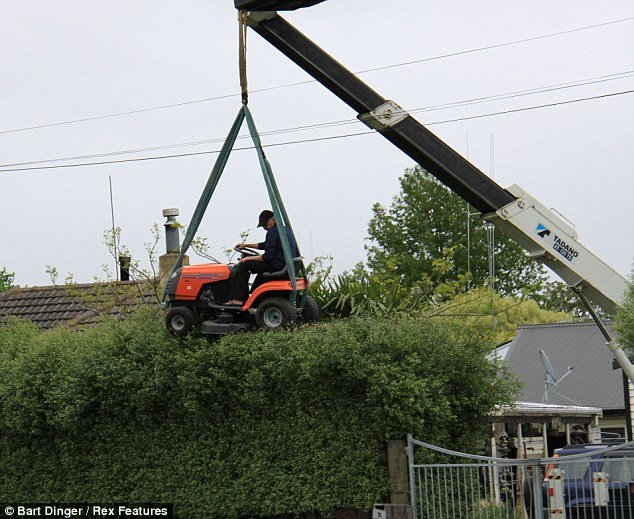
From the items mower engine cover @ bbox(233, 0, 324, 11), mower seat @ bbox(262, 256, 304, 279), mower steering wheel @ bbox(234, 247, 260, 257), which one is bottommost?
mower seat @ bbox(262, 256, 304, 279)

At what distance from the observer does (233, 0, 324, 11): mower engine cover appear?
13.9 m

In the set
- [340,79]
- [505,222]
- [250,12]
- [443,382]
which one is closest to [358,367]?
[443,382]

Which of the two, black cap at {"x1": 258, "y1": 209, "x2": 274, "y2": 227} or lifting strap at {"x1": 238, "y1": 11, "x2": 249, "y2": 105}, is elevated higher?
lifting strap at {"x1": 238, "y1": 11, "x2": 249, "y2": 105}

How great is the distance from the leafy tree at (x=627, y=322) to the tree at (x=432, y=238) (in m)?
37.6

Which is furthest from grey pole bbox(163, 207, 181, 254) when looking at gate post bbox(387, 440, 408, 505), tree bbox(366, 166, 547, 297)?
tree bbox(366, 166, 547, 297)

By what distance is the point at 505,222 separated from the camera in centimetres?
1359

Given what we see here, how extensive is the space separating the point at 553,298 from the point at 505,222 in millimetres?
58162

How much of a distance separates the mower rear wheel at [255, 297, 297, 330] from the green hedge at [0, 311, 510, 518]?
188 millimetres

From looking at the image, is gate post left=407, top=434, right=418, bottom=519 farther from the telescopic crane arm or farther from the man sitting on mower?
the telescopic crane arm

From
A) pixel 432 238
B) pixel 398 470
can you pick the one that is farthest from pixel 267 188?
pixel 432 238

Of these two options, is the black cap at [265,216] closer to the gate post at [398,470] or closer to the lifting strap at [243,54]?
the lifting strap at [243,54]

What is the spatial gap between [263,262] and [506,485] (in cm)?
424

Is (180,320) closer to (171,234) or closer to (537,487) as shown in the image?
(537,487)

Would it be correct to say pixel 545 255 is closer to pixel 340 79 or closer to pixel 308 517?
pixel 340 79
